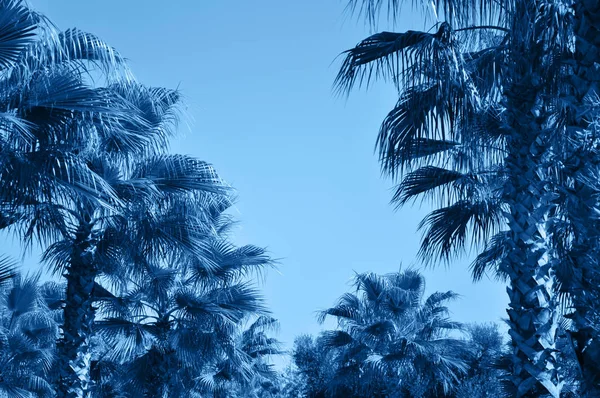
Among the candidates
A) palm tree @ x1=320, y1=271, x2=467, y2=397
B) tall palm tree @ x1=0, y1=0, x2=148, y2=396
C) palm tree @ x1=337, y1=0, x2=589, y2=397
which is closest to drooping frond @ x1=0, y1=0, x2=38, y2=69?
tall palm tree @ x1=0, y1=0, x2=148, y2=396

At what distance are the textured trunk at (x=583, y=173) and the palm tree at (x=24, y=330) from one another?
14.5m

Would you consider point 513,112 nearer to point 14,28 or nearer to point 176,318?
point 14,28

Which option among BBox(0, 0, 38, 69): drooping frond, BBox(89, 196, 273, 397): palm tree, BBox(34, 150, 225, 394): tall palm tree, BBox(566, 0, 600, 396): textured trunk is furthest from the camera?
BBox(89, 196, 273, 397): palm tree

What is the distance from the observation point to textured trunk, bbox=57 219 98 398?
29.0 ft

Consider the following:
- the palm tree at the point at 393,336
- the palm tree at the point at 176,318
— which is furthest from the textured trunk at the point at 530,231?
the palm tree at the point at 393,336

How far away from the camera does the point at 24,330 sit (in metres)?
17.4

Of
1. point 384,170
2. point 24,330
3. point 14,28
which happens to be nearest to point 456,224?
point 384,170

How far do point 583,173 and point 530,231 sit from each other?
2406 millimetres

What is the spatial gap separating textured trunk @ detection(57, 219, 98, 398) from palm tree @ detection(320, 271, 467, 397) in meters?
9.01

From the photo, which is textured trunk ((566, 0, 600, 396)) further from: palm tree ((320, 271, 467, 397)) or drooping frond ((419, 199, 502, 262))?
palm tree ((320, 271, 467, 397))

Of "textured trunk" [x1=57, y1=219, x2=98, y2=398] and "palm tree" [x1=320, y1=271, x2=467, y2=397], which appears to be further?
"palm tree" [x1=320, y1=271, x2=467, y2=397]

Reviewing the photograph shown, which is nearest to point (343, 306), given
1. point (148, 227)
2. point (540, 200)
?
point (148, 227)

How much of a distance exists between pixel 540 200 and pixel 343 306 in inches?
468

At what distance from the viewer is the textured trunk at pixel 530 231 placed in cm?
606
